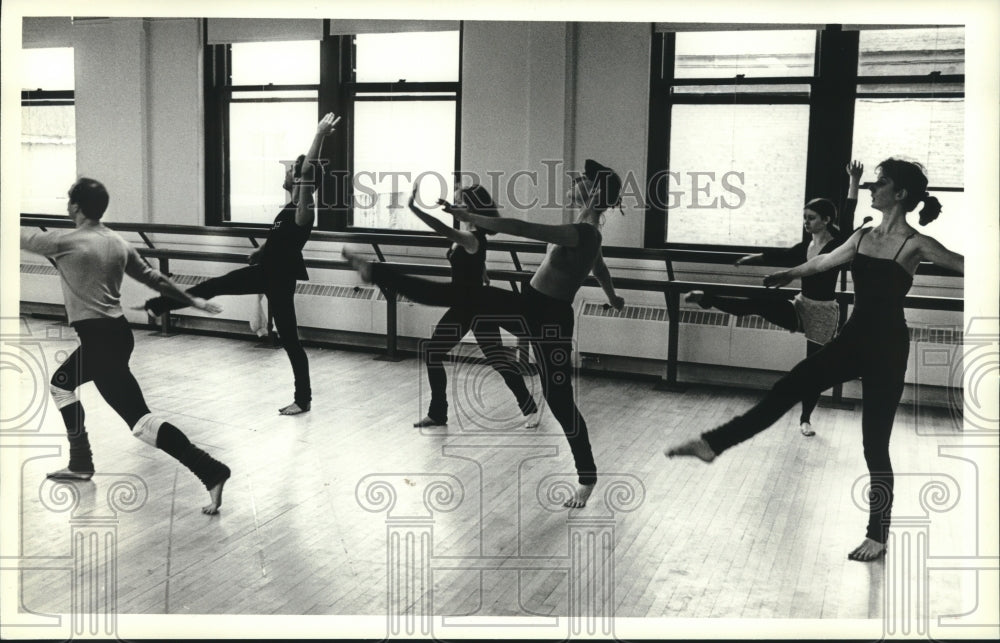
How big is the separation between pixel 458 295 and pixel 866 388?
5.55ft

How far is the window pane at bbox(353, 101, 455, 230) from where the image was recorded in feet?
14.1

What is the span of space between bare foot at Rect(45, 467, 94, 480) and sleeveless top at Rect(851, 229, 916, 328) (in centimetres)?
321

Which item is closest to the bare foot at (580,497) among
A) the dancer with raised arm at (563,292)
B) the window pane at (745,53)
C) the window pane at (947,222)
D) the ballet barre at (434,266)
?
the dancer with raised arm at (563,292)

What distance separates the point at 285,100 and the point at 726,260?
7.00 ft

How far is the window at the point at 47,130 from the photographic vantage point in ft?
12.1

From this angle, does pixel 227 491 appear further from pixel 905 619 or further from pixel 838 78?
pixel 838 78

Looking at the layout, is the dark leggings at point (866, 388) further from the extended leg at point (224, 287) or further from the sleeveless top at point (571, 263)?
the extended leg at point (224, 287)

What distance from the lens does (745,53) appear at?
5141mm

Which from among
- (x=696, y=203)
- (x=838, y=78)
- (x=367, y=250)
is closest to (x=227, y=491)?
(x=367, y=250)

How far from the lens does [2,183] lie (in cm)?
331

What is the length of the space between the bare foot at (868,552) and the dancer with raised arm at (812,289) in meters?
0.63

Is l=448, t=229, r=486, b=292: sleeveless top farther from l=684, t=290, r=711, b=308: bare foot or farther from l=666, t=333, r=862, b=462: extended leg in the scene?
l=666, t=333, r=862, b=462: extended leg

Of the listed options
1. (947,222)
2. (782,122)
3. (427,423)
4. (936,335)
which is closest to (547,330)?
(427,423)

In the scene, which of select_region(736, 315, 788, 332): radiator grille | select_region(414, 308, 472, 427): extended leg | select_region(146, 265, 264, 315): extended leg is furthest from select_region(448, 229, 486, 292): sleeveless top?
select_region(736, 315, 788, 332): radiator grille
